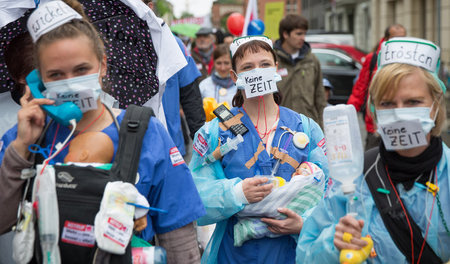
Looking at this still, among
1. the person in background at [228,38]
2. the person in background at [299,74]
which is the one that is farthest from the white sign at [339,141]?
the person in background at [228,38]

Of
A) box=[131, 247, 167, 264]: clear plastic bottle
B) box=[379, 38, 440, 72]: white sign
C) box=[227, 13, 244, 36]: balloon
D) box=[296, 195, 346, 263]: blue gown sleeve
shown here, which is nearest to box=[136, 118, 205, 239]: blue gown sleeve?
box=[131, 247, 167, 264]: clear plastic bottle

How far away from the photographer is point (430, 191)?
2.38 m

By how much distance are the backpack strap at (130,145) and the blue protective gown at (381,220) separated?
33.5 inches

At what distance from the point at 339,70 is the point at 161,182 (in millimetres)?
15055

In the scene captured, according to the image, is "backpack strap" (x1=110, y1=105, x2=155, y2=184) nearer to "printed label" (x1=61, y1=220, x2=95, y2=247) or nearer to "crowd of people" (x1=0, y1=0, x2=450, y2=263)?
"crowd of people" (x1=0, y1=0, x2=450, y2=263)

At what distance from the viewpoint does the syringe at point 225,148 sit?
3459 millimetres

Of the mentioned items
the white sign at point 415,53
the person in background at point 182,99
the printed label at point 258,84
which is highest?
the white sign at point 415,53

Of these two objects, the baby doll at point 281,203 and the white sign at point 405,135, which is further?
the baby doll at point 281,203

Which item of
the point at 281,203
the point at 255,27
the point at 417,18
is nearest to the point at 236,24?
the point at 255,27

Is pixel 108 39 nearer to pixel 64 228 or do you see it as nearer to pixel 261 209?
pixel 261 209

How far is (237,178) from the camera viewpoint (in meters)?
3.38

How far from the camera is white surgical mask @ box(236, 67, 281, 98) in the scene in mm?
3576

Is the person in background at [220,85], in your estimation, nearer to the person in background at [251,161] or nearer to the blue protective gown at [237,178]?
the person in background at [251,161]

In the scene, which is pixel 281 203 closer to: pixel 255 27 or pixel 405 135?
pixel 405 135
